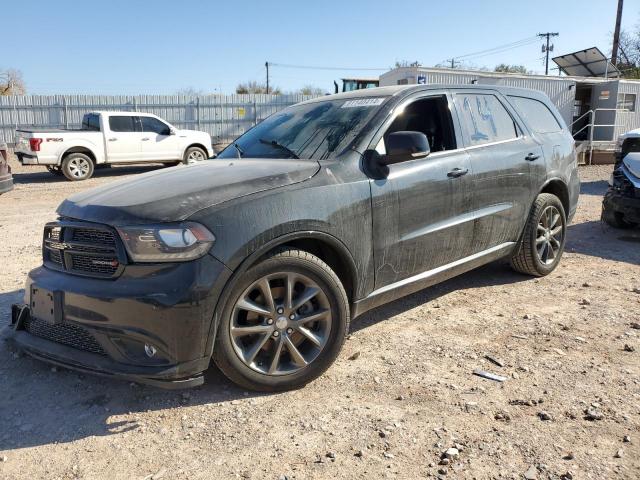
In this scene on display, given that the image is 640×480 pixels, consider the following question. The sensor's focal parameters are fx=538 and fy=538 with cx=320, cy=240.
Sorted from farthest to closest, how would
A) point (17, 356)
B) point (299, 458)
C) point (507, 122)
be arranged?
point (507, 122)
point (17, 356)
point (299, 458)

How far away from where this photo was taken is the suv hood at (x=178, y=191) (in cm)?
275

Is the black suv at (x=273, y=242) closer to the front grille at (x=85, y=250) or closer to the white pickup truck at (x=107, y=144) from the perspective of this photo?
the front grille at (x=85, y=250)

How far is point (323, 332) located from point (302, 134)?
1.50m

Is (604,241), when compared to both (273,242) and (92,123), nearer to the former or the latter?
(273,242)

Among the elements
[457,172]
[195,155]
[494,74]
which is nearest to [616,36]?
[494,74]

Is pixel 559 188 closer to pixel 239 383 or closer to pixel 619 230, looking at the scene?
pixel 619 230

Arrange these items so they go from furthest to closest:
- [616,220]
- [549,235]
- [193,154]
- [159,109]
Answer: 1. [159,109]
2. [193,154]
3. [616,220]
4. [549,235]

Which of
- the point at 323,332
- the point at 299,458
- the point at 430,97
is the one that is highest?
the point at 430,97

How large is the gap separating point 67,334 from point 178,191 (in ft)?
3.22

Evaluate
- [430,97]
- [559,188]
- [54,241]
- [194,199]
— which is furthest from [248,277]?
[559,188]

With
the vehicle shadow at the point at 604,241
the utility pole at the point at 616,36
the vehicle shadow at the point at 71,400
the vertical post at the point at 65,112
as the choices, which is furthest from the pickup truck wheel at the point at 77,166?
the utility pole at the point at 616,36

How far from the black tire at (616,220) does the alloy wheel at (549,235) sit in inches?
99.2

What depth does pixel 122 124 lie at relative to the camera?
14664 millimetres

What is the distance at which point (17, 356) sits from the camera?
355 centimetres
